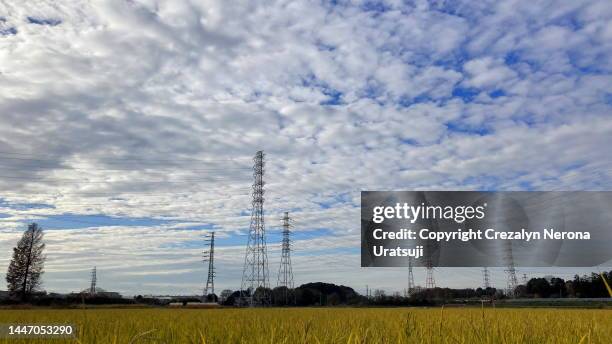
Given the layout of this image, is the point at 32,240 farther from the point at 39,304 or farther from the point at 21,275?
the point at 39,304

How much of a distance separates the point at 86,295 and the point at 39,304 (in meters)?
61.2

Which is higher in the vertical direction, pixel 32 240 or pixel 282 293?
pixel 32 240

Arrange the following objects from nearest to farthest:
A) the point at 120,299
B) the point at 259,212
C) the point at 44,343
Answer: the point at 44,343, the point at 259,212, the point at 120,299

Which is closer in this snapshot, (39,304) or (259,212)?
(39,304)

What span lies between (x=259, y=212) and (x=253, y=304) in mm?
13559

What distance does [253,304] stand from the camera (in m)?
66.0

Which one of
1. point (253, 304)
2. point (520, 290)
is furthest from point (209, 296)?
point (520, 290)

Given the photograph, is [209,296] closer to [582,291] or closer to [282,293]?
[282,293]

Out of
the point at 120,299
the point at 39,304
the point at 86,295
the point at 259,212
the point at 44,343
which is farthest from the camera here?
the point at 120,299

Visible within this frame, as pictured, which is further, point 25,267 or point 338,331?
point 25,267

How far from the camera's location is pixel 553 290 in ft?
350

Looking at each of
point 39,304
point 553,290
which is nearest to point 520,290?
point 553,290

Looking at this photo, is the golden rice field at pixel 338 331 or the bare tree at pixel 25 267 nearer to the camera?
the golden rice field at pixel 338 331

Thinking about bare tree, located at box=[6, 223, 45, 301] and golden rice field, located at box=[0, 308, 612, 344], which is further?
bare tree, located at box=[6, 223, 45, 301]
